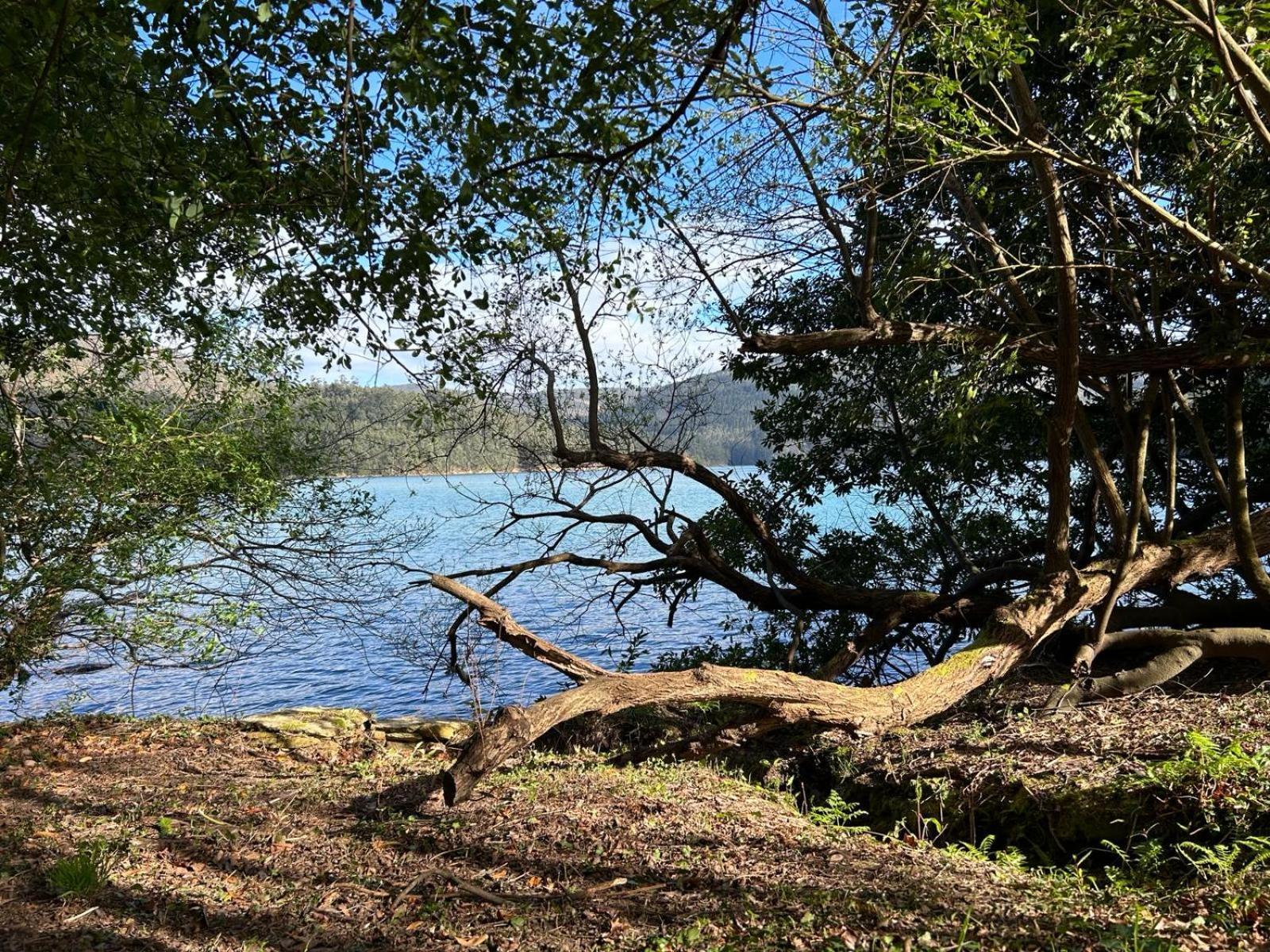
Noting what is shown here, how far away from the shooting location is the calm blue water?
340 inches

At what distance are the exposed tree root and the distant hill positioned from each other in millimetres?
4340

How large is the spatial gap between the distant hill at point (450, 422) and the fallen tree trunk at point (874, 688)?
3.21 meters

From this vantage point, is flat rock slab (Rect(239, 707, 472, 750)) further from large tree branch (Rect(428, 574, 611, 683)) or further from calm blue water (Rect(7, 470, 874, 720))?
large tree branch (Rect(428, 574, 611, 683))

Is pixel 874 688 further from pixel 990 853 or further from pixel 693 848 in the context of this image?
pixel 693 848

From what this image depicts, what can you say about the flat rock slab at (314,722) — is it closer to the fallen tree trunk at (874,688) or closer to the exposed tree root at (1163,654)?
the fallen tree trunk at (874,688)

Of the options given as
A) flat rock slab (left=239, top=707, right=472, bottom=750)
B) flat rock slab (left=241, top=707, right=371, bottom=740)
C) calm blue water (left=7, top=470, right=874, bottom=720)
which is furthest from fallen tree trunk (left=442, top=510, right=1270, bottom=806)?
flat rock slab (left=241, top=707, right=371, bottom=740)

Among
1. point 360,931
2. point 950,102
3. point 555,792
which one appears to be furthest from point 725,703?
point 950,102

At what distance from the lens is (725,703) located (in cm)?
715

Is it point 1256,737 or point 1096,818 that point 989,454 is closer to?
point 1256,737

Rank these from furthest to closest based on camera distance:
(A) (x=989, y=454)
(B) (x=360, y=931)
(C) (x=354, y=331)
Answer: (A) (x=989, y=454)
(C) (x=354, y=331)
(B) (x=360, y=931)

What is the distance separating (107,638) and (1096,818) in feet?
25.7

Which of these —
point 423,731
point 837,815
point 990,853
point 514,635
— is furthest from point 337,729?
point 990,853

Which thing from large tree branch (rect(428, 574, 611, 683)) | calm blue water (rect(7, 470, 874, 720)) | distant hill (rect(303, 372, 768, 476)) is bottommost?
calm blue water (rect(7, 470, 874, 720))

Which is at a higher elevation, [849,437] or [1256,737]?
[849,437]
